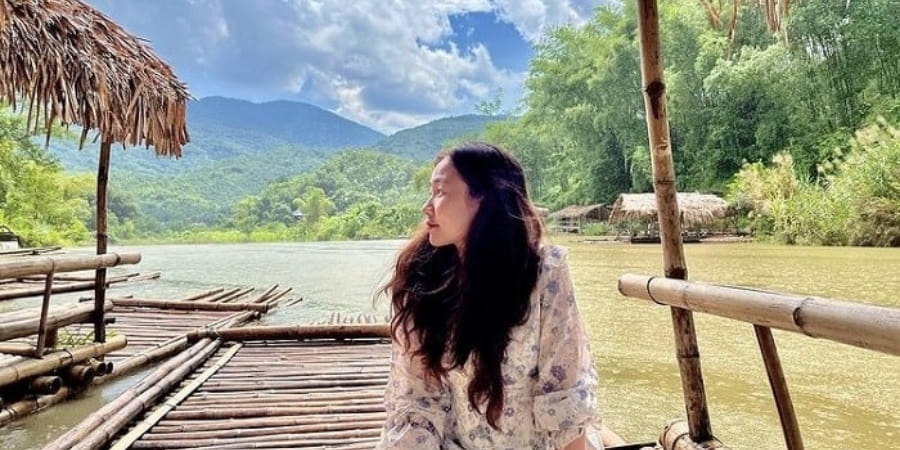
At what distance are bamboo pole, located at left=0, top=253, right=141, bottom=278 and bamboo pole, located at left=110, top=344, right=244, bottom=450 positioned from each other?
0.72 m

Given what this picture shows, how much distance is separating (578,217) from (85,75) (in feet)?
74.2

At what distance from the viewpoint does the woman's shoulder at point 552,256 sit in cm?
104

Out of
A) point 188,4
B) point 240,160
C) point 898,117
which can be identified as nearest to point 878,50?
point 898,117

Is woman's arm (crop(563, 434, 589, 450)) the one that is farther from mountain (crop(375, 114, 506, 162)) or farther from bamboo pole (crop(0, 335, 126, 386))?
mountain (crop(375, 114, 506, 162))

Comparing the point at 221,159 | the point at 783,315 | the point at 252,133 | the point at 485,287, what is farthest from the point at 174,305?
the point at 252,133

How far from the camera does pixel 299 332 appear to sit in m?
3.90

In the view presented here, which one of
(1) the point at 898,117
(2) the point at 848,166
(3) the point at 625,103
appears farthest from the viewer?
(3) the point at 625,103

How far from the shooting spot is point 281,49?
92.1 metres

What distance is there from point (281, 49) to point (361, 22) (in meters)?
14.2

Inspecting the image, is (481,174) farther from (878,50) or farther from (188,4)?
(188,4)

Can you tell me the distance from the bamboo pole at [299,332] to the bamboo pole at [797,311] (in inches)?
102

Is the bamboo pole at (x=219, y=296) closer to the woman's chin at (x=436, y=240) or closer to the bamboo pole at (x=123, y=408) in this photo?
the bamboo pole at (x=123, y=408)

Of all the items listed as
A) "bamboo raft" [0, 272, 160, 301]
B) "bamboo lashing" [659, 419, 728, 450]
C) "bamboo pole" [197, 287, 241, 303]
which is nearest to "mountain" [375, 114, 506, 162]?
"bamboo raft" [0, 272, 160, 301]

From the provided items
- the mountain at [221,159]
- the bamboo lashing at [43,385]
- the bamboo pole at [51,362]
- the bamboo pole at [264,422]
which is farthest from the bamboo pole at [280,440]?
the mountain at [221,159]
